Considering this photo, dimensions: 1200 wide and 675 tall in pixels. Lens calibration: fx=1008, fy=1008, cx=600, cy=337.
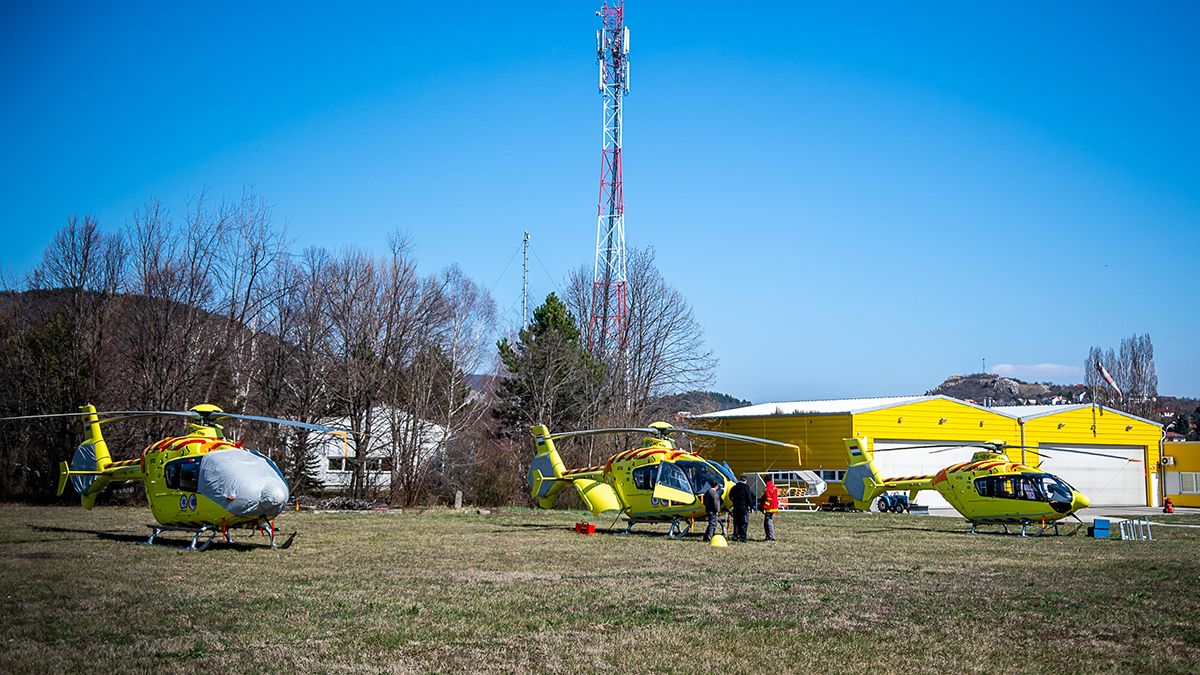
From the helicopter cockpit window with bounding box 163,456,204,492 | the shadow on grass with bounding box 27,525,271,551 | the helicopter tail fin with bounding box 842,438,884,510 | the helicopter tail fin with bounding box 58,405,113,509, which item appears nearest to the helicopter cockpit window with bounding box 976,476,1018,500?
the helicopter tail fin with bounding box 842,438,884,510

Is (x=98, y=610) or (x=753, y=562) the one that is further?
(x=753, y=562)

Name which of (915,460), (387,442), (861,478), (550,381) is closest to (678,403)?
(550,381)

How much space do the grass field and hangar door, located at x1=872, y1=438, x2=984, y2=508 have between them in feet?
71.8

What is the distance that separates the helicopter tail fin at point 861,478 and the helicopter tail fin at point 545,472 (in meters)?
8.81

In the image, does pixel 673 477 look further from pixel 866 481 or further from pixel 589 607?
pixel 589 607

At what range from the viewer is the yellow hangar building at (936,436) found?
42906 mm

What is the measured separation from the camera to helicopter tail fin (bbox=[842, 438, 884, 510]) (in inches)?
1125

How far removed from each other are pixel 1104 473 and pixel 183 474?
149ft

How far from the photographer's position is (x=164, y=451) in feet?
63.9

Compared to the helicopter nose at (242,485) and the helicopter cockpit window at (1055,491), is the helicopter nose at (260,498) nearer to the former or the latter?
the helicopter nose at (242,485)

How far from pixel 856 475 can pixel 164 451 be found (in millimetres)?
18729

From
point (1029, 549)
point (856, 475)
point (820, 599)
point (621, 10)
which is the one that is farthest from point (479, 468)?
point (820, 599)

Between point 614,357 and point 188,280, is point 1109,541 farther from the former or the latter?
point 188,280

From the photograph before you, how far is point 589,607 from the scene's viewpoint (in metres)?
12.0
